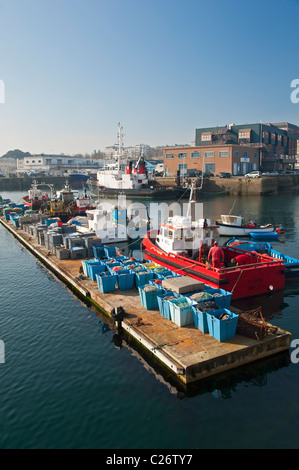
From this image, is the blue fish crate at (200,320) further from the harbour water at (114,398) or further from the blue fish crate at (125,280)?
the blue fish crate at (125,280)

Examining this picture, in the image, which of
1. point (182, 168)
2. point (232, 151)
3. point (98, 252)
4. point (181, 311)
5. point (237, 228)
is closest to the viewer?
point (181, 311)

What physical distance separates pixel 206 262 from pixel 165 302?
219 inches

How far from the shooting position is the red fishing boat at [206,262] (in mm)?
16328

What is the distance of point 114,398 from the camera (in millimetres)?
9836

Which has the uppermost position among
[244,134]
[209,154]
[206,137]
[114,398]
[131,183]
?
[244,134]

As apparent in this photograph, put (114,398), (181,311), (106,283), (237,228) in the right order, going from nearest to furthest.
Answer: (114,398) < (181,311) < (106,283) < (237,228)

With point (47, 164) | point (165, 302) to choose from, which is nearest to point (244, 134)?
point (165, 302)

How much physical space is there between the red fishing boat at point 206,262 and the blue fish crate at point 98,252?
302cm

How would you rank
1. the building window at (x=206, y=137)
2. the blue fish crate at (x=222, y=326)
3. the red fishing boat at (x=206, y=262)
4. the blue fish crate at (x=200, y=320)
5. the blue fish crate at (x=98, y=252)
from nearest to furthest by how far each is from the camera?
the blue fish crate at (x=222, y=326) → the blue fish crate at (x=200, y=320) → the red fishing boat at (x=206, y=262) → the blue fish crate at (x=98, y=252) → the building window at (x=206, y=137)

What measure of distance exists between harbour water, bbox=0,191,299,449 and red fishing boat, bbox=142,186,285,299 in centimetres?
239

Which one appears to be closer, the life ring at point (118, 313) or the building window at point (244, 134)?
the life ring at point (118, 313)

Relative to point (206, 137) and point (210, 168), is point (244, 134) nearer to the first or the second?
point (206, 137)

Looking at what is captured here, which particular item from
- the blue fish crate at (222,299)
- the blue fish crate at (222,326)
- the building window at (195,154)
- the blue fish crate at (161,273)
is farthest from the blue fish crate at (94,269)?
the building window at (195,154)

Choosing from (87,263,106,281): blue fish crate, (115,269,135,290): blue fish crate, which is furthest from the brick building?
(115,269,135,290): blue fish crate
